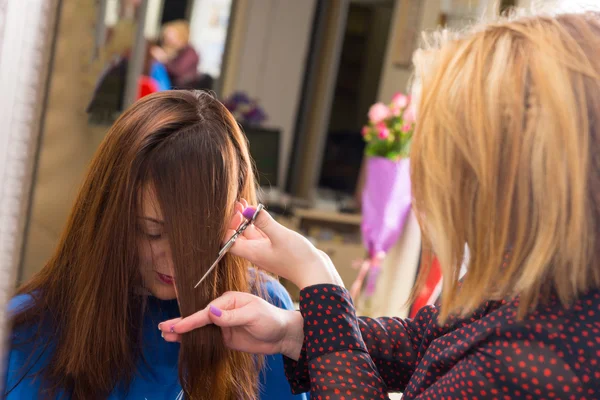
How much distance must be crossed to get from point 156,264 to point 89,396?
0.25m

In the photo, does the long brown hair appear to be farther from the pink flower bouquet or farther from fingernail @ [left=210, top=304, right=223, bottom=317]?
the pink flower bouquet

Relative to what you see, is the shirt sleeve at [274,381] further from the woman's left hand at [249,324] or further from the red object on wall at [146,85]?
the red object on wall at [146,85]

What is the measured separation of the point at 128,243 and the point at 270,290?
1.21 feet

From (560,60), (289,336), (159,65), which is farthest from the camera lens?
(159,65)

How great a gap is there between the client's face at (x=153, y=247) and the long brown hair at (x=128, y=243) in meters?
0.01

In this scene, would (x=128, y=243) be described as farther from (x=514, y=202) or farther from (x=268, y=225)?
(x=514, y=202)

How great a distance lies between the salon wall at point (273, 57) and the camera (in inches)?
180

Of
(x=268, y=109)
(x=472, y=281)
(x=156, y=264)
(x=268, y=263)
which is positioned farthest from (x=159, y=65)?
(x=472, y=281)

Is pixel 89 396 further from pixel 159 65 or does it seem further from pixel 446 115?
pixel 159 65

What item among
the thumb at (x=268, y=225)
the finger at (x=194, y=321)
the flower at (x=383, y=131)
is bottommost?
the finger at (x=194, y=321)

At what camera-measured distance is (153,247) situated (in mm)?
1155

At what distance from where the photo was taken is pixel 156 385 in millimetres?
1203

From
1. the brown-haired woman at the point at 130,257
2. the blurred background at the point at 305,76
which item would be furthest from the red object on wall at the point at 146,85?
the brown-haired woman at the point at 130,257

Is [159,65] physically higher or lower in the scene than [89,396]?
higher
